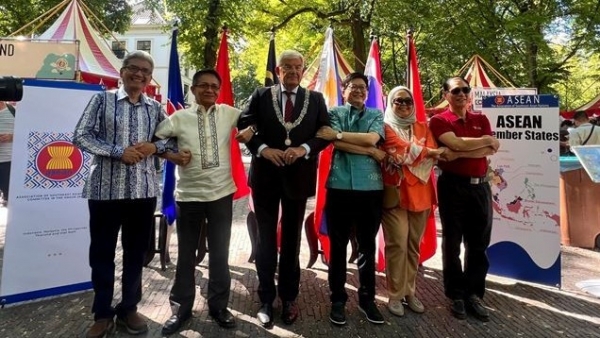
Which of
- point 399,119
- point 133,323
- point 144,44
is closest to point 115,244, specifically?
point 133,323

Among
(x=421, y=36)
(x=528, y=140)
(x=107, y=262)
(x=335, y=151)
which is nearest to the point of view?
(x=107, y=262)

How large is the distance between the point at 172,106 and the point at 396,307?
321 centimetres

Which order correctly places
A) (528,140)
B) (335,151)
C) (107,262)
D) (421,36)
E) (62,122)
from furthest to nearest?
(421,36) → (528,140) → (62,122) → (335,151) → (107,262)

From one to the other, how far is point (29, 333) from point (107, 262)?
2.70ft

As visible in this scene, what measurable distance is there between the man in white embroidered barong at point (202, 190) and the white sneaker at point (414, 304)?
155 cm

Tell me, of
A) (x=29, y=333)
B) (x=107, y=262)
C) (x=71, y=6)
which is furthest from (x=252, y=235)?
(x=71, y=6)

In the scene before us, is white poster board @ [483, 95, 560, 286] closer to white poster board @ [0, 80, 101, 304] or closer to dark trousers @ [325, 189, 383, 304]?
dark trousers @ [325, 189, 383, 304]

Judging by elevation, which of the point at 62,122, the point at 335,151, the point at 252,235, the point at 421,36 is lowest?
the point at 252,235

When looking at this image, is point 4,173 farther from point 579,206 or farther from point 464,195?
point 579,206

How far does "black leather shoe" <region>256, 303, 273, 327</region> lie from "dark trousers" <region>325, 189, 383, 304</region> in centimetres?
53

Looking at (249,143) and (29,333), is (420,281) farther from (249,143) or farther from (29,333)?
(29,333)

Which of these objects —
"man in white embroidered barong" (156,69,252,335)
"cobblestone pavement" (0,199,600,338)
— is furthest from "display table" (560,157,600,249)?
"man in white embroidered barong" (156,69,252,335)

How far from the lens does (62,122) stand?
3816 millimetres

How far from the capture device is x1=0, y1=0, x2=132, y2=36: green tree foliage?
14745 millimetres
